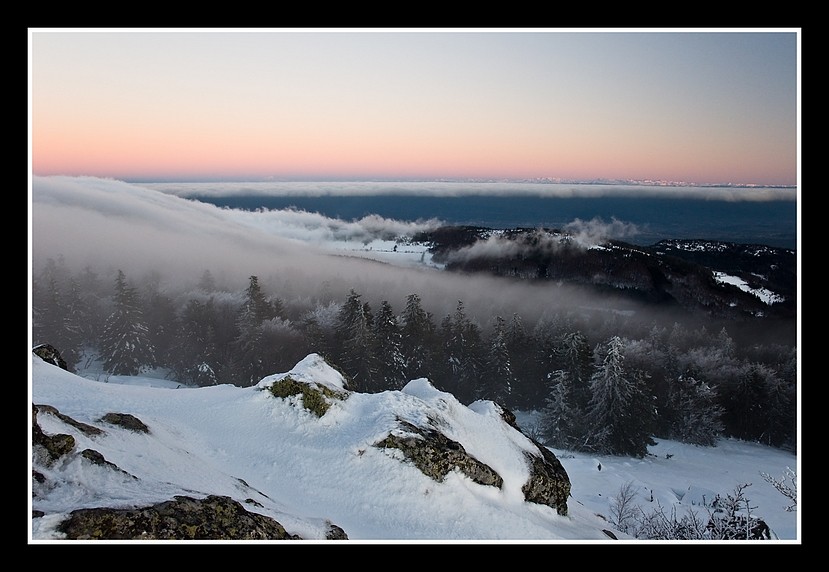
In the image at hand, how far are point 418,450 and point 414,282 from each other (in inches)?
1717

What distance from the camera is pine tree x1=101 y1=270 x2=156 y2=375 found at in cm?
3966

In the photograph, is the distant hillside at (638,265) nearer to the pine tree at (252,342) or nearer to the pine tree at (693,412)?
the pine tree at (693,412)

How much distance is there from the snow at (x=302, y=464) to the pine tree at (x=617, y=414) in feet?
68.1

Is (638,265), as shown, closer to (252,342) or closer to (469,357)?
(469,357)

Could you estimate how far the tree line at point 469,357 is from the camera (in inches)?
1436

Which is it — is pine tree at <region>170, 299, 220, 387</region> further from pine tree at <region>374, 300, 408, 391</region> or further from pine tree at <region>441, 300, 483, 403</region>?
pine tree at <region>441, 300, 483, 403</region>

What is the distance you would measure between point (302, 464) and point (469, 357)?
109 feet

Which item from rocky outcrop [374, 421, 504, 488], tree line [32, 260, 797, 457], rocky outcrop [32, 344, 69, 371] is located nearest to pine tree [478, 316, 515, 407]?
tree line [32, 260, 797, 457]

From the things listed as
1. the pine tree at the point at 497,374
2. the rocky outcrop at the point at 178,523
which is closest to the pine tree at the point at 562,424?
the pine tree at the point at 497,374

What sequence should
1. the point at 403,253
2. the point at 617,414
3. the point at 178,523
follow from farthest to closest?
1. the point at 403,253
2. the point at 617,414
3. the point at 178,523

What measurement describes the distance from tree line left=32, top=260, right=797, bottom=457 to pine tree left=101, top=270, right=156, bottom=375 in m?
0.12

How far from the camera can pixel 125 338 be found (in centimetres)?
4000

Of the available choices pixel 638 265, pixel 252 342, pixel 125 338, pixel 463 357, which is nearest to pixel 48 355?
pixel 252 342

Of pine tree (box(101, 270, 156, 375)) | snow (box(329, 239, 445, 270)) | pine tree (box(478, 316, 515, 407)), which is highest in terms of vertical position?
snow (box(329, 239, 445, 270))
